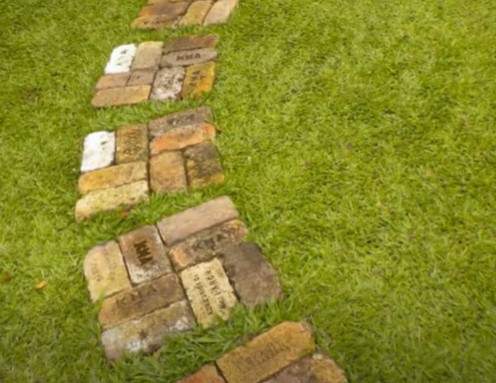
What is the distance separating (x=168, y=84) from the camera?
3.21 meters

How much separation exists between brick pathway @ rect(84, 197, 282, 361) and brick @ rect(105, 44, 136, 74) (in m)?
1.57

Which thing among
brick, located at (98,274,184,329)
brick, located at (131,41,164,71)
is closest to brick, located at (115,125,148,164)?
brick, located at (131,41,164,71)

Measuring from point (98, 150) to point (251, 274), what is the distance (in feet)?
4.34

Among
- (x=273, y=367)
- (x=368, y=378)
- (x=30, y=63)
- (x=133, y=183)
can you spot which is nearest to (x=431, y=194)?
(x=368, y=378)

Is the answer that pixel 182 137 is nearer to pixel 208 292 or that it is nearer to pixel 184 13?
pixel 208 292

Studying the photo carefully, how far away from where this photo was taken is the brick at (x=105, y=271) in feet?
7.02

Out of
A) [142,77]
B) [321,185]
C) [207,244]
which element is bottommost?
[321,185]

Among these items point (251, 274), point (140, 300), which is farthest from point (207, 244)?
point (140, 300)

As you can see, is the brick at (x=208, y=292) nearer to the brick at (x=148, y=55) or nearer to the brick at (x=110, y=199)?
the brick at (x=110, y=199)

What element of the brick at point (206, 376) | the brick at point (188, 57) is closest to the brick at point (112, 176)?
the brick at point (188, 57)

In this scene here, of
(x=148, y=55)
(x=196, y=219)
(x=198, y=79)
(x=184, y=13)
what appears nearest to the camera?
(x=196, y=219)

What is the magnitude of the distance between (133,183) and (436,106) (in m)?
1.79

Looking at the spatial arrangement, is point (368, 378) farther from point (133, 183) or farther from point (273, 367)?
point (133, 183)

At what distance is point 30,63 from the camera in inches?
145
